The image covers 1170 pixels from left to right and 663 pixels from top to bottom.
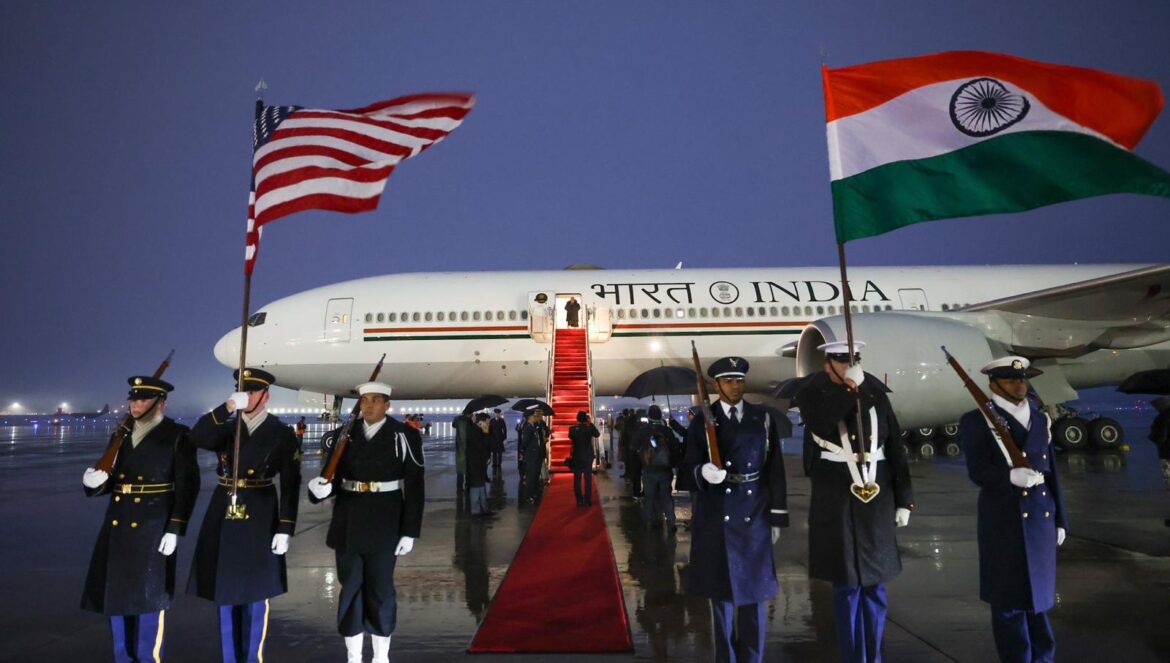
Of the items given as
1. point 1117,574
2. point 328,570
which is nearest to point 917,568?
point 1117,574

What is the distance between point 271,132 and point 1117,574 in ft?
25.4

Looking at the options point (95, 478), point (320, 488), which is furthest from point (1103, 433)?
point (95, 478)

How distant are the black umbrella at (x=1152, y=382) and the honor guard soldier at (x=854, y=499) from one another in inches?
269

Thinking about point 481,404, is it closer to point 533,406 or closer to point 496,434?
point 533,406

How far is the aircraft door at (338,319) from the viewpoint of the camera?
48.3 ft

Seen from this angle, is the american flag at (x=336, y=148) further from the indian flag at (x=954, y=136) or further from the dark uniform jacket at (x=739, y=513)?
the dark uniform jacket at (x=739, y=513)

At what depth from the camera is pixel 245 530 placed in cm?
411

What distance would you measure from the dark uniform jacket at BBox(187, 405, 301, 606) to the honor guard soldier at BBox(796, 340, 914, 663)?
2.99 m

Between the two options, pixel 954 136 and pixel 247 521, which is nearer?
pixel 247 521

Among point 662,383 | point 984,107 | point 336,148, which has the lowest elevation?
point 662,383

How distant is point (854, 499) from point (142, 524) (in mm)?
4078

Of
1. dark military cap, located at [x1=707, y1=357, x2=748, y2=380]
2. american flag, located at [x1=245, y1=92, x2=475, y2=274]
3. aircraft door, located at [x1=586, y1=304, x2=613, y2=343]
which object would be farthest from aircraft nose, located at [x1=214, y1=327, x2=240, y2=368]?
dark military cap, located at [x1=707, y1=357, x2=748, y2=380]

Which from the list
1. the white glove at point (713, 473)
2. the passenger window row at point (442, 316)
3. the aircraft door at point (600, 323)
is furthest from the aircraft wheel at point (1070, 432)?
the white glove at point (713, 473)

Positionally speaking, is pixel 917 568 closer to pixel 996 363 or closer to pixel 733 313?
pixel 996 363
